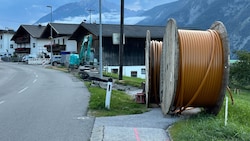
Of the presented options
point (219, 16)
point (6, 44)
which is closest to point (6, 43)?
point (6, 44)

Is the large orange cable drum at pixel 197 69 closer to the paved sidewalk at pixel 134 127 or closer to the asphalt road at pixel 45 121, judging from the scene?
the paved sidewalk at pixel 134 127

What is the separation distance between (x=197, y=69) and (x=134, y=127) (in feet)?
8.62

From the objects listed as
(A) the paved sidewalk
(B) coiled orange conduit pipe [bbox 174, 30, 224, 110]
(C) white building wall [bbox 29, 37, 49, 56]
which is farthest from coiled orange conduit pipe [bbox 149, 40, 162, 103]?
(C) white building wall [bbox 29, 37, 49, 56]

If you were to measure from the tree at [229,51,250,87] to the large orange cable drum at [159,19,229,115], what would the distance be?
1537 inches

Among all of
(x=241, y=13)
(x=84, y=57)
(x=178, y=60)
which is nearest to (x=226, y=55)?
(x=178, y=60)

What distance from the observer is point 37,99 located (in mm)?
17250

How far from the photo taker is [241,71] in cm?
5031

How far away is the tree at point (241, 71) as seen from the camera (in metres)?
49.4

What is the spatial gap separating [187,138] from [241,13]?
129434 mm

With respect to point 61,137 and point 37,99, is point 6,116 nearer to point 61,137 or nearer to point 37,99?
Result: point 61,137

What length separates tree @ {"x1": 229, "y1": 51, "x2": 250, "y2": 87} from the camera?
49438 mm

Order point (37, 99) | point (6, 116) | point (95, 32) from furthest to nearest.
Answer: point (95, 32) < point (37, 99) < point (6, 116)

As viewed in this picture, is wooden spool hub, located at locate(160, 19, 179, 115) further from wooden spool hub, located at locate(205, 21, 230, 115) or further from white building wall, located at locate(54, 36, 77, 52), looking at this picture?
white building wall, located at locate(54, 36, 77, 52)

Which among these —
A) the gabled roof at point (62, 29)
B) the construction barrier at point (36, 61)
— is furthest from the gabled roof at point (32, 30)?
the construction barrier at point (36, 61)
